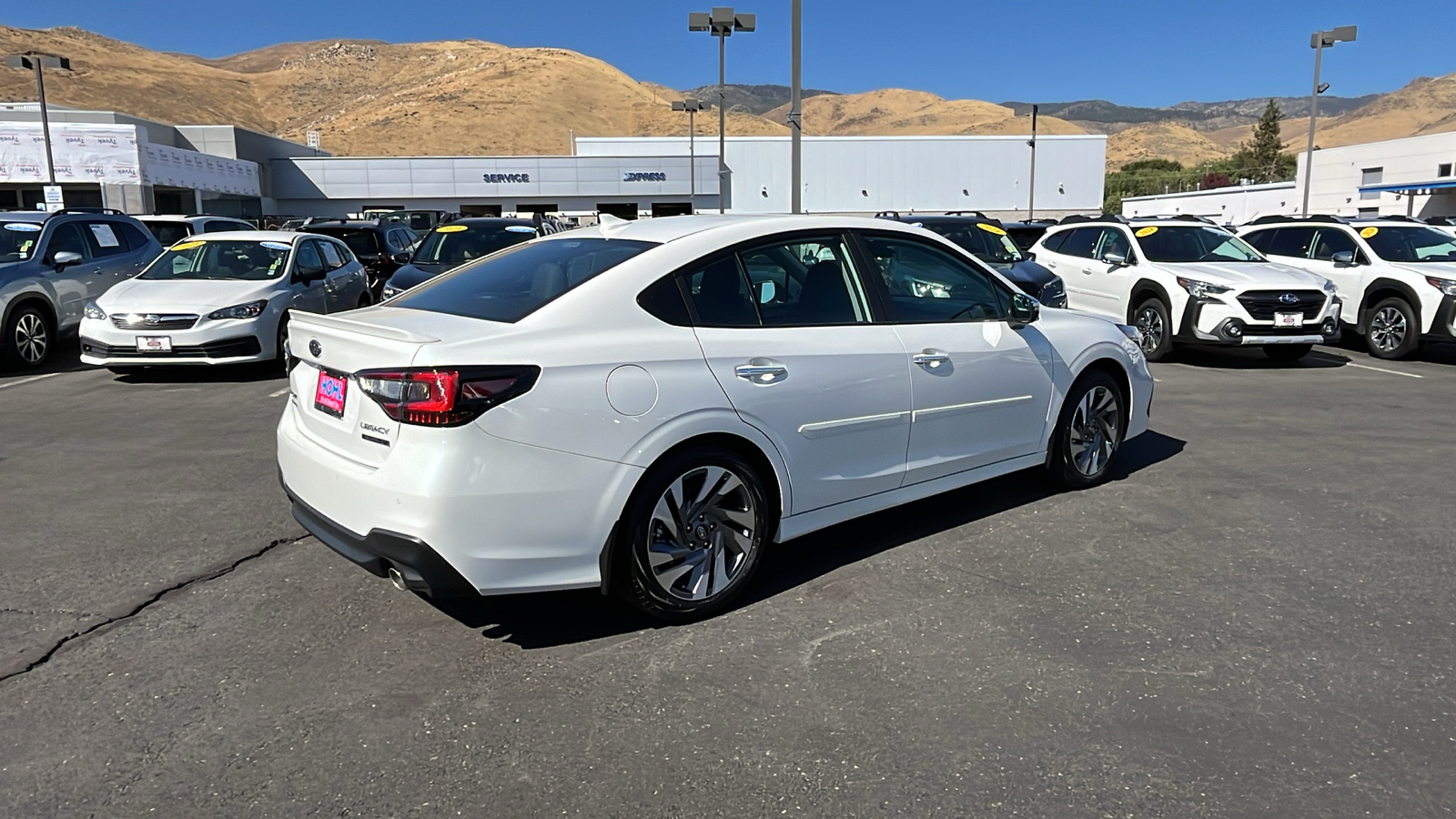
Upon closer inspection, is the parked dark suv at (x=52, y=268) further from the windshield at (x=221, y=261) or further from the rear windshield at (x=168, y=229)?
the rear windshield at (x=168, y=229)

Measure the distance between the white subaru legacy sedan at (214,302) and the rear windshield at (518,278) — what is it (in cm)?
461

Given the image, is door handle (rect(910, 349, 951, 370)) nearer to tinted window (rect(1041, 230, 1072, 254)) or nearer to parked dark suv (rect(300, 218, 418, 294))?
tinted window (rect(1041, 230, 1072, 254))

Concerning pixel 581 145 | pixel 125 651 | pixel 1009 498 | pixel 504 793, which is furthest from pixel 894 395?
pixel 581 145

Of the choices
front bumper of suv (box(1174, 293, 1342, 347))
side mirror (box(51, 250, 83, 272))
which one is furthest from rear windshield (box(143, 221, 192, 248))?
front bumper of suv (box(1174, 293, 1342, 347))

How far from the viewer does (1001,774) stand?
2.93 meters

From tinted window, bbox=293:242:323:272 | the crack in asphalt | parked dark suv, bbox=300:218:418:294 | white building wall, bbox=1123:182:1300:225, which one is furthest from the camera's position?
white building wall, bbox=1123:182:1300:225

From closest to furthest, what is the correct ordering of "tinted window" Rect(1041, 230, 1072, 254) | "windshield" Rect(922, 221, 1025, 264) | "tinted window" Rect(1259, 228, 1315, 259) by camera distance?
"windshield" Rect(922, 221, 1025, 264) → "tinted window" Rect(1259, 228, 1315, 259) → "tinted window" Rect(1041, 230, 1072, 254)

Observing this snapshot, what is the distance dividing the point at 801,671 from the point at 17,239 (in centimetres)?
1147

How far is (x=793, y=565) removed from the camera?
4684 mm

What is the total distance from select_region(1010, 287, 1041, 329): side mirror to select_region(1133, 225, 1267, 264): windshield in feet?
25.2

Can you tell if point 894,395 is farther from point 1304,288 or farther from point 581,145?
point 581,145

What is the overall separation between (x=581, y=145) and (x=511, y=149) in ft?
151

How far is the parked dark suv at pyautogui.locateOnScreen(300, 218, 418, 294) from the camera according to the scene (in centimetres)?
1633

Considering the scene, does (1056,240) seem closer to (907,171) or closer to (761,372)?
(761,372)
